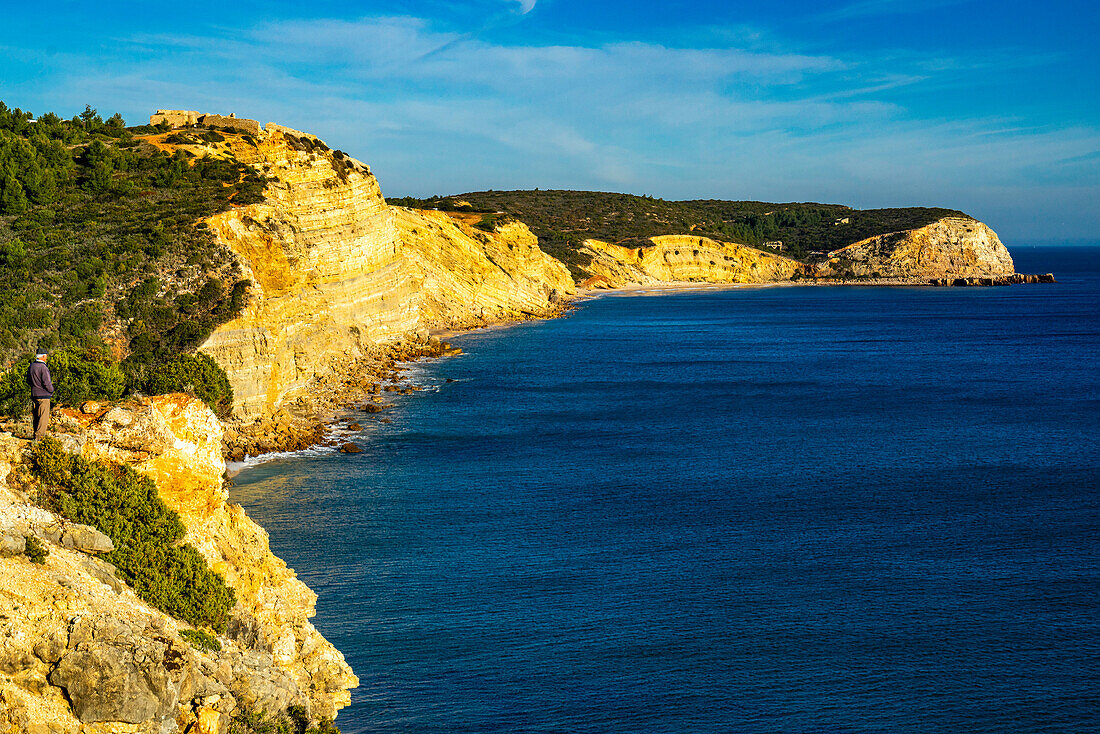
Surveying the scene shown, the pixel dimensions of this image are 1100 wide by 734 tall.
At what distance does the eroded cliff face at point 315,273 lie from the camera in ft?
134

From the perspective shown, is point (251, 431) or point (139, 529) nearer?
point (139, 529)

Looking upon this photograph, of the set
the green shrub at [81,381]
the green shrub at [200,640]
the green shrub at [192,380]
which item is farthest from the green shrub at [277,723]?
the green shrub at [192,380]

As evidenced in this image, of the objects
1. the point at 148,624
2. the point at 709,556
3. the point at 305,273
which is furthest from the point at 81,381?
the point at 305,273

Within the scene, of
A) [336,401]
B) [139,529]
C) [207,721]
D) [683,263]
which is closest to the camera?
[207,721]

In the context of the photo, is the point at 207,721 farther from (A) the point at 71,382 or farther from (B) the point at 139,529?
(A) the point at 71,382

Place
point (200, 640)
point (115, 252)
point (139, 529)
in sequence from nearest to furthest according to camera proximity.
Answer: point (200, 640) < point (139, 529) < point (115, 252)

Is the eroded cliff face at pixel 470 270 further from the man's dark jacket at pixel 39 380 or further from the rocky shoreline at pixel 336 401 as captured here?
the man's dark jacket at pixel 39 380

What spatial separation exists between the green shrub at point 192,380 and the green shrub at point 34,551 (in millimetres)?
14991

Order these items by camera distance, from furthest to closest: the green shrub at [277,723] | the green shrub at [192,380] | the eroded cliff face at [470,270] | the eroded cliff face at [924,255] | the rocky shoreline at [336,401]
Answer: the eroded cliff face at [924,255], the eroded cliff face at [470,270], the rocky shoreline at [336,401], the green shrub at [192,380], the green shrub at [277,723]

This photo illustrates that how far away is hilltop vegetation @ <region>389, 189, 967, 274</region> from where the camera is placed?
16112 cm

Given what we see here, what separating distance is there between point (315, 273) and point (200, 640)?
42.7 meters

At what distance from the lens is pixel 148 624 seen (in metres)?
13.2

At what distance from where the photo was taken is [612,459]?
129 ft

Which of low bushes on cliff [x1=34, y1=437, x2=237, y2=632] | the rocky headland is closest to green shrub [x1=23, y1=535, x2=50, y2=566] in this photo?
the rocky headland
